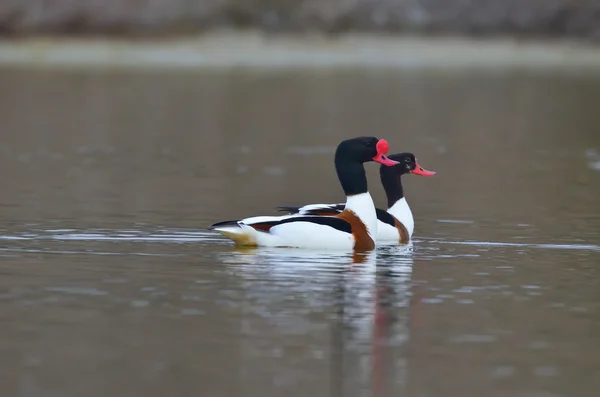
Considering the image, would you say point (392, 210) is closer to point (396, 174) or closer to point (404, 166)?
point (396, 174)

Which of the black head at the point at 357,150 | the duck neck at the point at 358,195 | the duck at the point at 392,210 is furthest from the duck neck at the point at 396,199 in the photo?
the duck neck at the point at 358,195

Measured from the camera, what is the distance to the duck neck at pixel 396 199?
1447 cm

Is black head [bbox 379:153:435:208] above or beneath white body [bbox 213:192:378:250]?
above

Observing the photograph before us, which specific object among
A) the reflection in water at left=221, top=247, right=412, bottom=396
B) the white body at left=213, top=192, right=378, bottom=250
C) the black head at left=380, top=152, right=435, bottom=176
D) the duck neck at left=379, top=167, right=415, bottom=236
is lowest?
the reflection in water at left=221, top=247, right=412, bottom=396

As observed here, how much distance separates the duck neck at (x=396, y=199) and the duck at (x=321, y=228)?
3.74 feet

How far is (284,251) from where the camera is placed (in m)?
12.8

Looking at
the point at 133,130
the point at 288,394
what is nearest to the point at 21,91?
the point at 133,130

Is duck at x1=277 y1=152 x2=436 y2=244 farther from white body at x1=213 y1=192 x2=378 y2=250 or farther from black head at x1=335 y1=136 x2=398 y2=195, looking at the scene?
white body at x1=213 y1=192 x2=378 y2=250

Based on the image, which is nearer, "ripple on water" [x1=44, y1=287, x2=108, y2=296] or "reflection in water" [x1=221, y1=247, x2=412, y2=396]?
"reflection in water" [x1=221, y1=247, x2=412, y2=396]

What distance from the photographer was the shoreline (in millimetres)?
50750

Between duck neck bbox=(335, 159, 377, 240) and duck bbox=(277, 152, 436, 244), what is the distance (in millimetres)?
315

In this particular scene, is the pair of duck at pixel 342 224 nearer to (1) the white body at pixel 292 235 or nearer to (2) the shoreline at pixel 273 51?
(1) the white body at pixel 292 235

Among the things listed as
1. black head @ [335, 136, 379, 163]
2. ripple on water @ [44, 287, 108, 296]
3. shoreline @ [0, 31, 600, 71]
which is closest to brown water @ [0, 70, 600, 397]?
ripple on water @ [44, 287, 108, 296]

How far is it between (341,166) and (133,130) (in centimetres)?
1513
